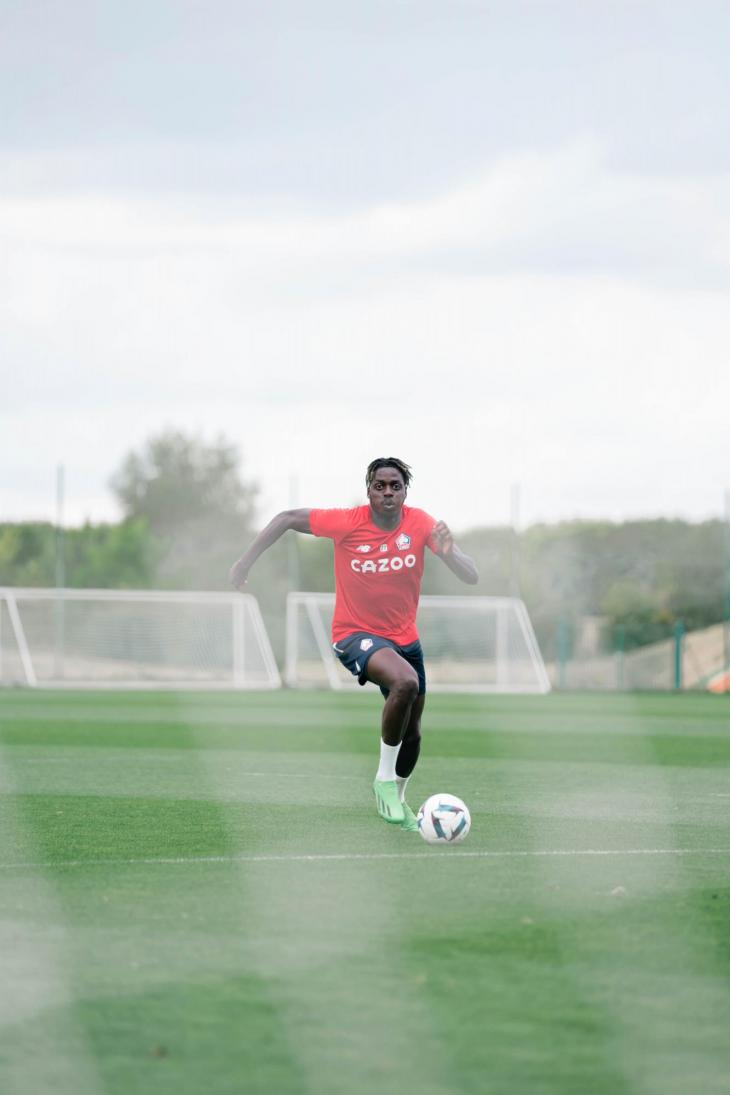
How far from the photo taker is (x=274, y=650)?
41.3 metres

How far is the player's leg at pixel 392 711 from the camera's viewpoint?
361 inches

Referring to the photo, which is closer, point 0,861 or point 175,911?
point 175,911

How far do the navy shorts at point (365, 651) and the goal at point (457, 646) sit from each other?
27209 millimetres

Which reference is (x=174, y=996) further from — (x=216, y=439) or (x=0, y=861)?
(x=216, y=439)

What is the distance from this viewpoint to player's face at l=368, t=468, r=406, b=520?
9.30 meters

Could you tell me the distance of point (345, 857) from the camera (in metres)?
7.88

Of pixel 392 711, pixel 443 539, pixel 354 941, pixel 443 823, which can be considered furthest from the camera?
pixel 392 711

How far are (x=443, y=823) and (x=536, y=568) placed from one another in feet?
117

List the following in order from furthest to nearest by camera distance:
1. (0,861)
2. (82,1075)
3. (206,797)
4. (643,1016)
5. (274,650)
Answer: (274,650)
(206,797)
(0,861)
(643,1016)
(82,1075)

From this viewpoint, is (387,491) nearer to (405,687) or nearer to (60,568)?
(405,687)

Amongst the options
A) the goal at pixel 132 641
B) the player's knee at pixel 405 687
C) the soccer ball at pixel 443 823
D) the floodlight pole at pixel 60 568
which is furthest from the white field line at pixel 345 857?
the floodlight pole at pixel 60 568

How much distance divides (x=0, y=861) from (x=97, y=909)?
1604 mm

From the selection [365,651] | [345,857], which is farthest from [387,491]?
[345,857]

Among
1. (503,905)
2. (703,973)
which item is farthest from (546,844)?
(703,973)
